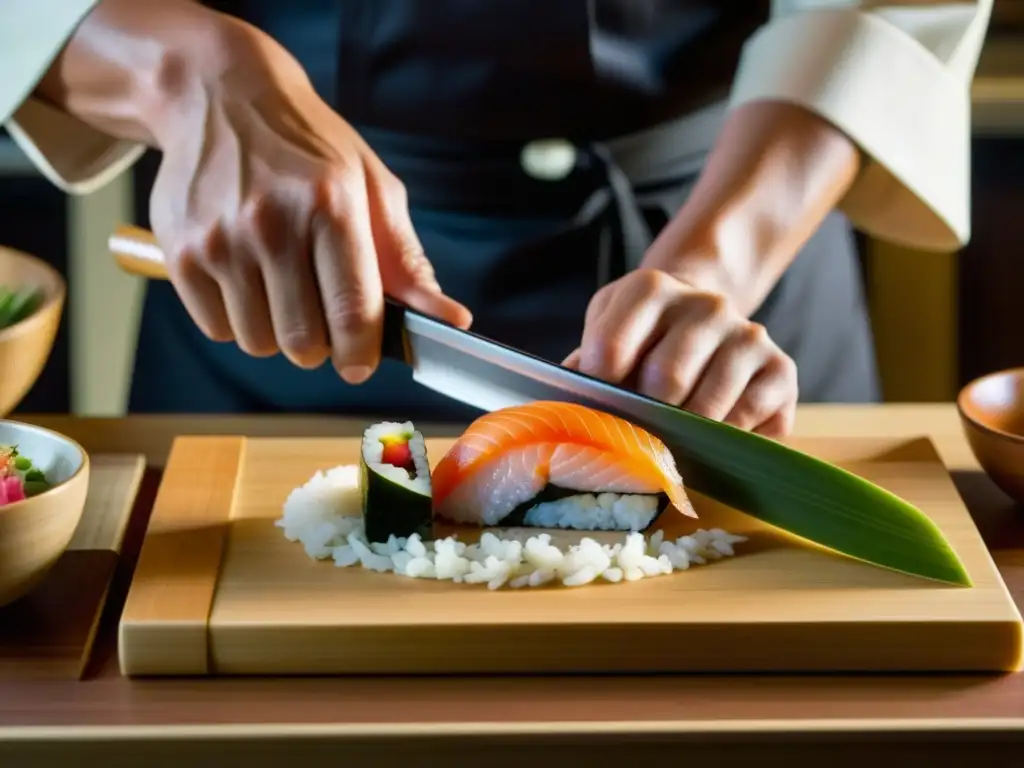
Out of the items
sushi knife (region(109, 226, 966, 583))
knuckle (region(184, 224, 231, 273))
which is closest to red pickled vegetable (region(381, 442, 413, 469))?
sushi knife (region(109, 226, 966, 583))

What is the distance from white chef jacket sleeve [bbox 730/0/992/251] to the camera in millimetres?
1310

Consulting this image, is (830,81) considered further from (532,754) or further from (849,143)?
(532,754)

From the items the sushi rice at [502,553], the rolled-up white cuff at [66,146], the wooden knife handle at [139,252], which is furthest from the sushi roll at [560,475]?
the rolled-up white cuff at [66,146]

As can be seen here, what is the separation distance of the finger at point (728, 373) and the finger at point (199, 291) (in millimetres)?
386

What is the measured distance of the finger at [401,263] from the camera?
113cm

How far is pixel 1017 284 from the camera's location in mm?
2264

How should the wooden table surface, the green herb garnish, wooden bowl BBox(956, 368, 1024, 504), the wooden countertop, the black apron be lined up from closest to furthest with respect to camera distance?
the wooden table surface < wooden bowl BBox(956, 368, 1024, 504) < the green herb garnish < the black apron < the wooden countertop

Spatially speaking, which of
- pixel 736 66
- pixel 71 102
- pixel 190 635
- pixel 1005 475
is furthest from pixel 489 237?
pixel 190 635

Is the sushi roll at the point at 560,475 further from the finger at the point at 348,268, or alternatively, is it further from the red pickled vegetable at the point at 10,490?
the red pickled vegetable at the point at 10,490

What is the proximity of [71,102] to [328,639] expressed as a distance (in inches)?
27.0

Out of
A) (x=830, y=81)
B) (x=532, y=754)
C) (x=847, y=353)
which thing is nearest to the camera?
(x=532, y=754)

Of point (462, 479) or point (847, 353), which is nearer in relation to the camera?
point (462, 479)

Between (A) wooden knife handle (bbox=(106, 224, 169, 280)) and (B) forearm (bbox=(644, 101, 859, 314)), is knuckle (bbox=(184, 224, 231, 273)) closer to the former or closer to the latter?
(A) wooden knife handle (bbox=(106, 224, 169, 280))

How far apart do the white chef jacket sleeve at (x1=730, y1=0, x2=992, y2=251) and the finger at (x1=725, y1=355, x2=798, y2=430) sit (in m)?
0.32
